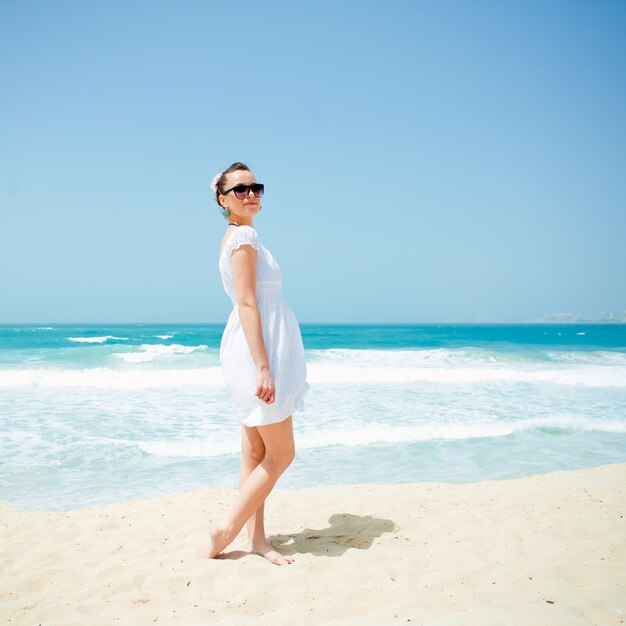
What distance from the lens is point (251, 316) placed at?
2.75 meters

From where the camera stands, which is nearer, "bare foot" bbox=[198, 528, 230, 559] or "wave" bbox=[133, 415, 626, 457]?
"bare foot" bbox=[198, 528, 230, 559]

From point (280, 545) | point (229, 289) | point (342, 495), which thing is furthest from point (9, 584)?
point (342, 495)

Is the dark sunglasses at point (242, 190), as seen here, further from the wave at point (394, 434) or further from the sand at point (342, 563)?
the wave at point (394, 434)

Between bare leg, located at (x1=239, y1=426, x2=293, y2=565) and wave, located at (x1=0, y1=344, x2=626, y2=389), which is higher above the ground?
bare leg, located at (x1=239, y1=426, x2=293, y2=565)

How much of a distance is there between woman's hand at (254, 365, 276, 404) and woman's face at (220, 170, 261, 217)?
100 centimetres

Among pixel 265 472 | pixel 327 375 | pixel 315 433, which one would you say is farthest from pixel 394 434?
pixel 327 375

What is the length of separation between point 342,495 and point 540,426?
16.8ft

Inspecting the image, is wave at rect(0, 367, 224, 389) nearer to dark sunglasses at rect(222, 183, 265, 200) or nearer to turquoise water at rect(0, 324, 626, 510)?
turquoise water at rect(0, 324, 626, 510)

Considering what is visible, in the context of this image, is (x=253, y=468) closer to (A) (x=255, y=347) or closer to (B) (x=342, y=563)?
(B) (x=342, y=563)

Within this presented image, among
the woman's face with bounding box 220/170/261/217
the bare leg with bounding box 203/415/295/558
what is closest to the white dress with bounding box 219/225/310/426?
the bare leg with bounding box 203/415/295/558

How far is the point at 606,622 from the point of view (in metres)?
2.20

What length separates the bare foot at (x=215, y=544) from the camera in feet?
10.0

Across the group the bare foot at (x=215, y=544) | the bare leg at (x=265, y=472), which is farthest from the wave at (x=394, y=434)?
the bare leg at (x=265, y=472)

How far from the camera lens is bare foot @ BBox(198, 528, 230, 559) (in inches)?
121
